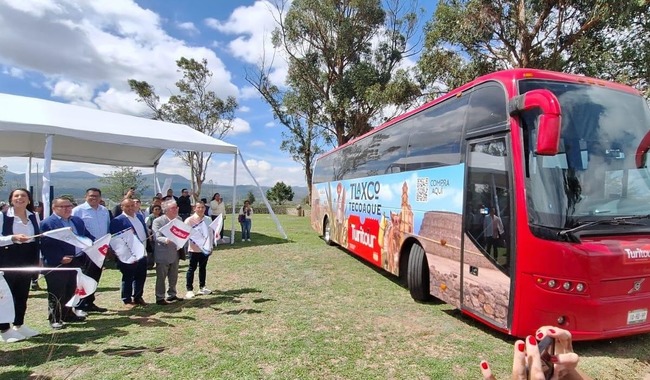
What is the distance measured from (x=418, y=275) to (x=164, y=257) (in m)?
4.07

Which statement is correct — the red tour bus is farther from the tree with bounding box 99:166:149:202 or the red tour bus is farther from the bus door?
the tree with bounding box 99:166:149:202

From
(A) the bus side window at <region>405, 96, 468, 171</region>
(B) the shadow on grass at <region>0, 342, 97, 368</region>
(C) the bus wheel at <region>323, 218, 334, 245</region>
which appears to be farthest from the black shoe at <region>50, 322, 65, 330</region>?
(C) the bus wheel at <region>323, 218, 334, 245</region>

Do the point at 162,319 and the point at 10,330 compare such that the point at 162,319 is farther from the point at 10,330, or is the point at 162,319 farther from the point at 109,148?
the point at 109,148

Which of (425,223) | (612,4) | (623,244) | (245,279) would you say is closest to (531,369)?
(623,244)

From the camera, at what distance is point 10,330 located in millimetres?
4449

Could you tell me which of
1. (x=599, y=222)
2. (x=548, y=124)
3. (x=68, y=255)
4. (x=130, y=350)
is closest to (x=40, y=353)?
(x=130, y=350)

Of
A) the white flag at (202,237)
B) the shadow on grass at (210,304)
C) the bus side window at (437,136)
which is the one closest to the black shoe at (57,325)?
the shadow on grass at (210,304)

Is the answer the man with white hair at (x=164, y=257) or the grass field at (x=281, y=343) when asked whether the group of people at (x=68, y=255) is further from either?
the grass field at (x=281, y=343)

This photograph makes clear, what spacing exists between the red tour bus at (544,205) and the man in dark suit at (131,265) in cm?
456

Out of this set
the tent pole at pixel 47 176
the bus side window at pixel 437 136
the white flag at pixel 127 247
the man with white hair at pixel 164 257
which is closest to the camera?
the bus side window at pixel 437 136

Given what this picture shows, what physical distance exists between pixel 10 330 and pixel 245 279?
4024 millimetres

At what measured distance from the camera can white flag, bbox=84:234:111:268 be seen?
532 centimetres

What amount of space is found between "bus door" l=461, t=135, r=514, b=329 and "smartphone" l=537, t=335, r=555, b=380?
8.20 ft

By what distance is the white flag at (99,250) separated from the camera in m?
5.32
